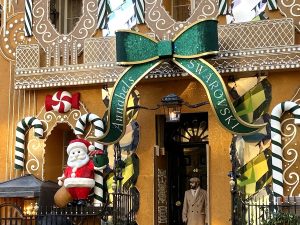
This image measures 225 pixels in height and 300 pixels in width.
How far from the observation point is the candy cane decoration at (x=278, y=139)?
47.8 feet

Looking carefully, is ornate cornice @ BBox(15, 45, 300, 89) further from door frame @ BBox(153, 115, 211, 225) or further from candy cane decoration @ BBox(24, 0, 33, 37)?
door frame @ BBox(153, 115, 211, 225)

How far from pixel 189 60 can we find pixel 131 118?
2240 mm

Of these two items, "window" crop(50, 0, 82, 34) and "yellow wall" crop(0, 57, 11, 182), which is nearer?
"yellow wall" crop(0, 57, 11, 182)

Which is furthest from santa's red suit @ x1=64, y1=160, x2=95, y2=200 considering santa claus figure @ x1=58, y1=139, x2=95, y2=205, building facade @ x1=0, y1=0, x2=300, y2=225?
building facade @ x1=0, y1=0, x2=300, y2=225

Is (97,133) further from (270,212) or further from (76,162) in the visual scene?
(270,212)

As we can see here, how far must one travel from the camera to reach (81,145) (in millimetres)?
15852

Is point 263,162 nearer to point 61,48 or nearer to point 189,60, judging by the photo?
point 189,60

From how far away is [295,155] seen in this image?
48.2 feet

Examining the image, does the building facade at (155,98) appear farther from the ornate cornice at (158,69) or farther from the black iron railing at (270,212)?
the black iron railing at (270,212)

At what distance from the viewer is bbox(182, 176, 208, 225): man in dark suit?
15.8 meters

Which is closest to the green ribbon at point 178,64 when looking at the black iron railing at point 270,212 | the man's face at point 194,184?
the black iron railing at point 270,212

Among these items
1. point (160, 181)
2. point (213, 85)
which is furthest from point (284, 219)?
point (160, 181)

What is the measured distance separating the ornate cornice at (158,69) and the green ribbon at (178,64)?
1.93 feet

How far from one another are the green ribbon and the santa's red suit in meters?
0.97
